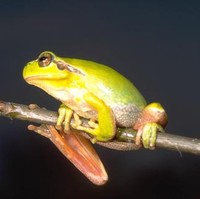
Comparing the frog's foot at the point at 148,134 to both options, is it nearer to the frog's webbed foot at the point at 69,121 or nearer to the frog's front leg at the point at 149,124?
the frog's front leg at the point at 149,124

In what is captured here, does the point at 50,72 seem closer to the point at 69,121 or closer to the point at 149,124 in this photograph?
the point at 69,121

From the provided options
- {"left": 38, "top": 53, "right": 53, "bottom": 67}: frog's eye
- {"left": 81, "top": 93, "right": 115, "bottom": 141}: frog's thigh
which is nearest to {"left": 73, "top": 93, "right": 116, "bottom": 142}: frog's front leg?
{"left": 81, "top": 93, "right": 115, "bottom": 141}: frog's thigh

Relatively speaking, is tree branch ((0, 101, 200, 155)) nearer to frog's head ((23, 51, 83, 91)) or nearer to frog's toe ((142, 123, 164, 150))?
frog's toe ((142, 123, 164, 150))

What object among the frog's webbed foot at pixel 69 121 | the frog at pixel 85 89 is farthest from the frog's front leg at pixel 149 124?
the frog's webbed foot at pixel 69 121

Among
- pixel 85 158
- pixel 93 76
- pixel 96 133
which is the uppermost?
pixel 93 76

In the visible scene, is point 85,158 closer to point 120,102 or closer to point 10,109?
point 120,102

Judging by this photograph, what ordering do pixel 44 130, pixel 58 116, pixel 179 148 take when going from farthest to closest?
pixel 44 130
pixel 58 116
pixel 179 148

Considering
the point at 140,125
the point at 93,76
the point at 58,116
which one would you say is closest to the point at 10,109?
the point at 58,116
